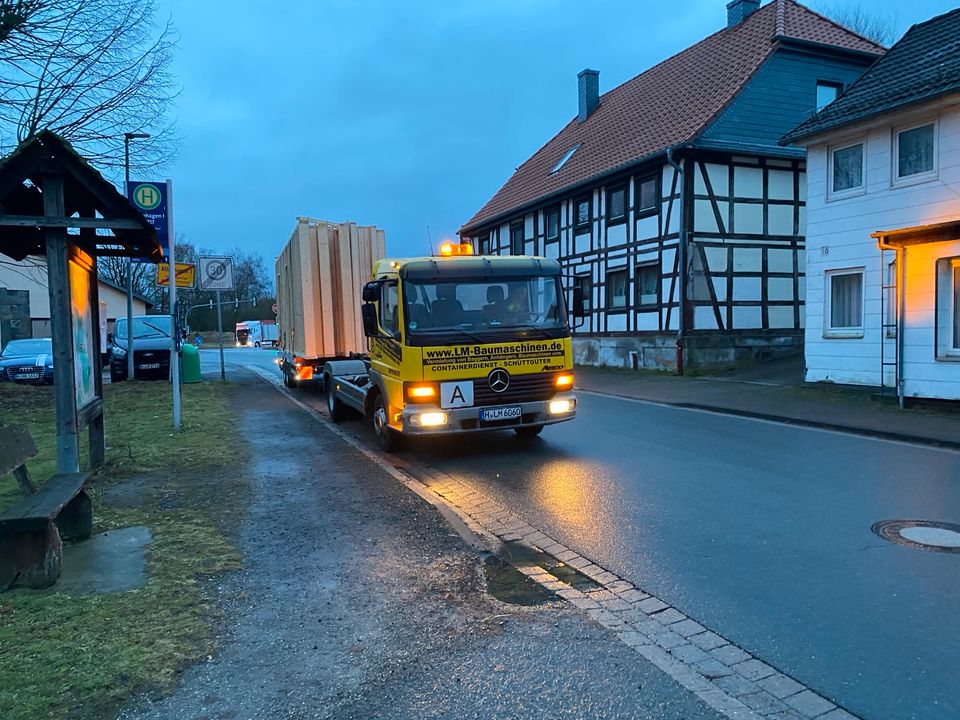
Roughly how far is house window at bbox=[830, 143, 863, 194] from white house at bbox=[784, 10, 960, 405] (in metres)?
0.02

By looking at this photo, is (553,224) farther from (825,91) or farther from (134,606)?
(134,606)

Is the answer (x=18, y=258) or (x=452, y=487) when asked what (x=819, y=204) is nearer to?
(x=452, y=487)

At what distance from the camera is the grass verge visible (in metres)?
3.30

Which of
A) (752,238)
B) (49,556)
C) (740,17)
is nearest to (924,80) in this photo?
(752,238)

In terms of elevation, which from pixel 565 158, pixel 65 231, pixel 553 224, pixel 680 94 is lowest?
pixel 65 231

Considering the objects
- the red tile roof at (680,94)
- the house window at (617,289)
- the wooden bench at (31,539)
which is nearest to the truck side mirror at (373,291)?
the wooden bench at (31,539)

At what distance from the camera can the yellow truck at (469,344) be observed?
8672 mm

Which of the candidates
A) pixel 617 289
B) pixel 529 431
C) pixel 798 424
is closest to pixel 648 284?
pixel 617 289

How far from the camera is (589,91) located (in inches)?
1242

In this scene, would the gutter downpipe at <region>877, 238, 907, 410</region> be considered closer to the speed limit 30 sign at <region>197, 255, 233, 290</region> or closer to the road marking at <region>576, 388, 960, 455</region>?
the road marking at <region>576, 388, 960, 455</region>

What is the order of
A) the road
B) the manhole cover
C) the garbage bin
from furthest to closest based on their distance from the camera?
the garbage bin → the manhole cover → the road

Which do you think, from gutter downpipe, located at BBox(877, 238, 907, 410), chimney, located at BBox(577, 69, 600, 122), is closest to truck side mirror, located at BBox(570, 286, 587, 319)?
gutter downpipe, located at BBox(877, 238, 907, 410)

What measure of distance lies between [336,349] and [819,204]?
11.0 meters

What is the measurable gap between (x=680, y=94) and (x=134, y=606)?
24194 mm
